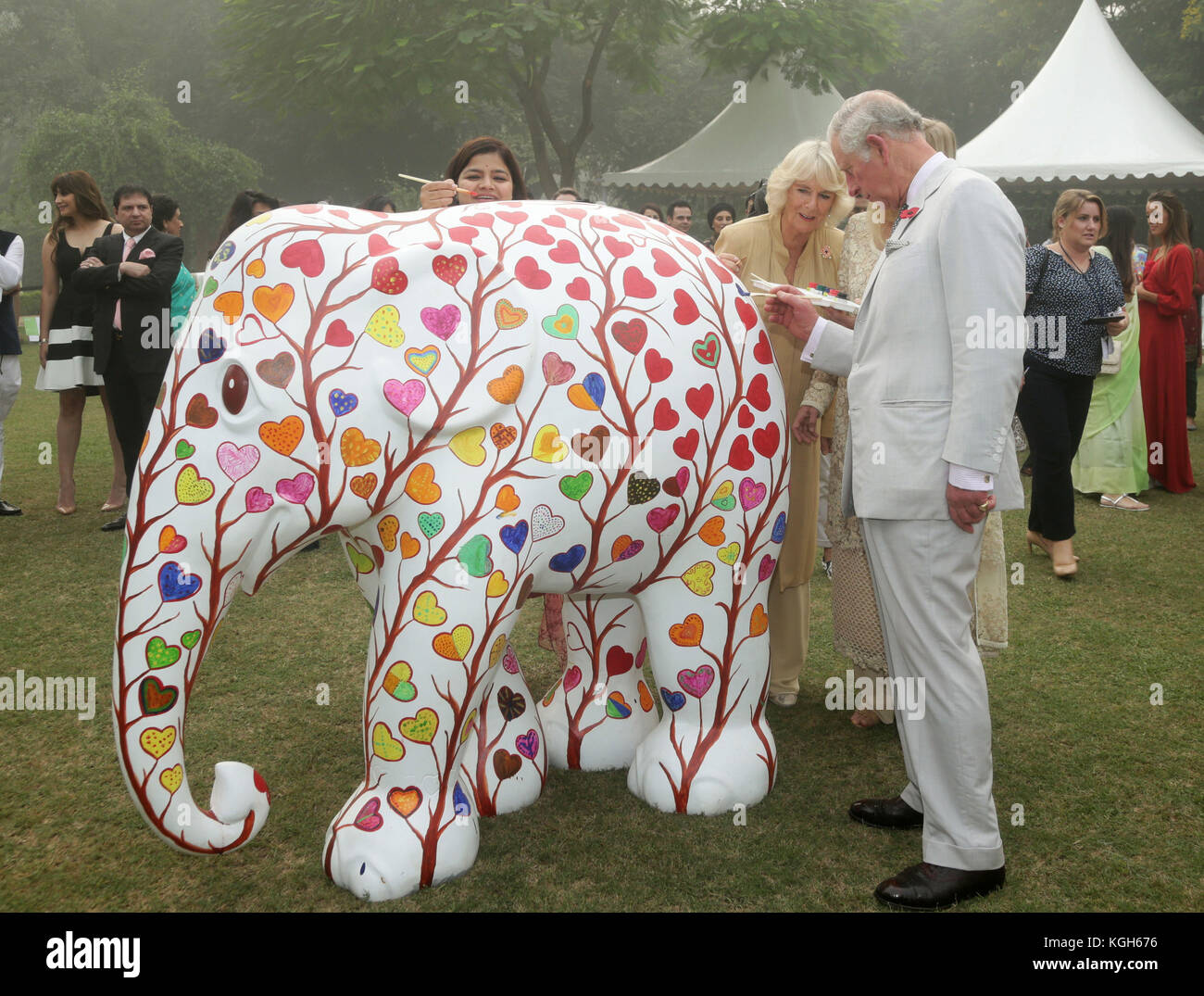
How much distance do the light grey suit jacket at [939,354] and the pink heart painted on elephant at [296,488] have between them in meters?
1.34

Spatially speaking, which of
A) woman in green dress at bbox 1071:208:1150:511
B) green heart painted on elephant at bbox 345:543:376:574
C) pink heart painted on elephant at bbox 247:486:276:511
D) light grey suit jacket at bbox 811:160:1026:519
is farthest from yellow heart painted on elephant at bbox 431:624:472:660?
woman in green dress at bbox 1071:208:1150:511

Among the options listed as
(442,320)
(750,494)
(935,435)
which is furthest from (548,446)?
(935,435)

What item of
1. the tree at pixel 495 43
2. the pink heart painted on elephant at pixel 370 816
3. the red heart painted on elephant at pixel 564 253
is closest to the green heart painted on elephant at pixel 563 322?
the red heart painted on elephant at pixel 564 253

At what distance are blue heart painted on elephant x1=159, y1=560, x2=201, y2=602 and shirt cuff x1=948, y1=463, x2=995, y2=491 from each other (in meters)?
1.74

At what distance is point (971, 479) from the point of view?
253 cm

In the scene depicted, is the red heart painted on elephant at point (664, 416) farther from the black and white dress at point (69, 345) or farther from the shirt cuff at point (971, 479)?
the black and white dress at point (69, 345)

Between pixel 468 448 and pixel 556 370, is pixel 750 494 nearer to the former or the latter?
pixel 556 370

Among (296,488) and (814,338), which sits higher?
(814,338)

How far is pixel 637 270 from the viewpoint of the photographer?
113 inches

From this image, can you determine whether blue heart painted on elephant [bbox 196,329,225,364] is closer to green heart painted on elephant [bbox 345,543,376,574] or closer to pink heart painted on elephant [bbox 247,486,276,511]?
pink heart painted on elephant [bbox 247,486,276,511]

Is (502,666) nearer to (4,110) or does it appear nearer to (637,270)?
(637,270)

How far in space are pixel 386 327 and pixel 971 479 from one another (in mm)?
1387

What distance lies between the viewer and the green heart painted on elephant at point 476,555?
2.57 metres

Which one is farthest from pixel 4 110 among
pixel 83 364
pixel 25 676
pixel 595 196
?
pixel 25 676
